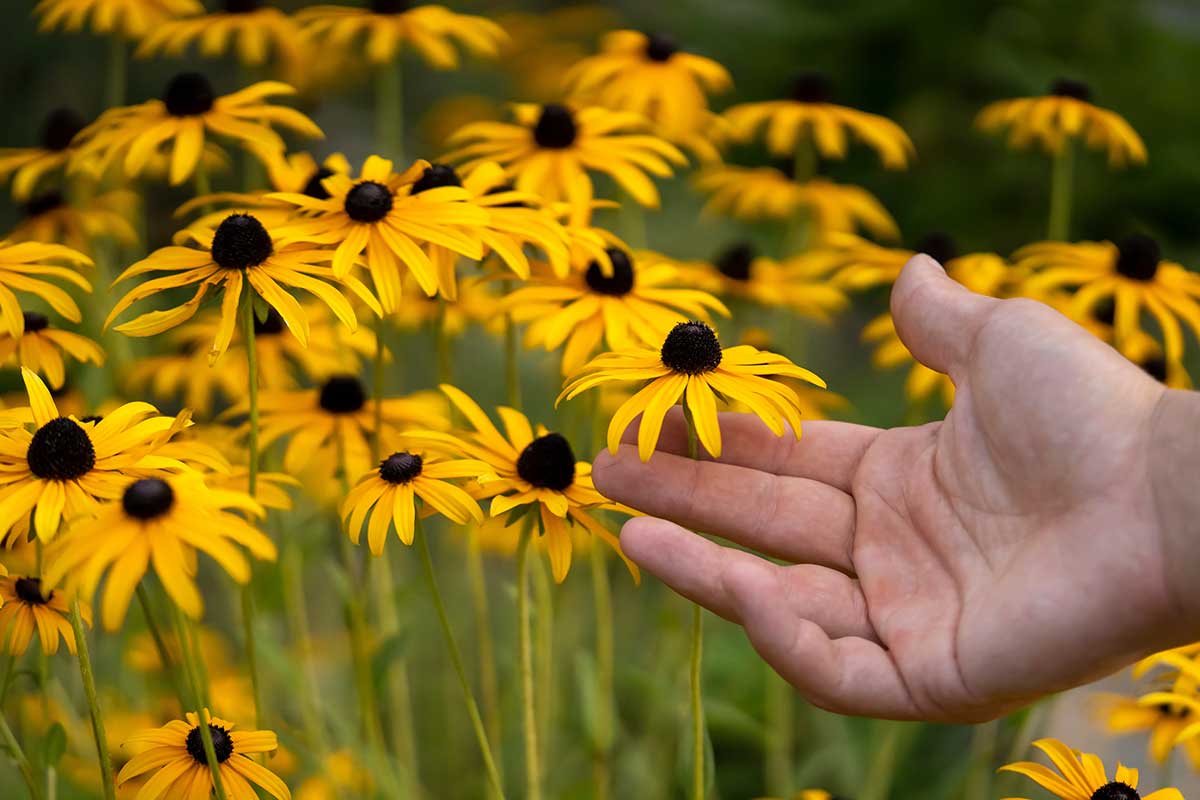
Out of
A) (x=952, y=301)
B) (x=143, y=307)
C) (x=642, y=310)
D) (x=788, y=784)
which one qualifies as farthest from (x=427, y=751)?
(x=952, y=301)

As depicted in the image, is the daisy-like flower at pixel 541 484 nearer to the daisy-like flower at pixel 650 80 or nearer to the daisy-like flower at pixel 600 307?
the daisy-like flower at pixel 600 307

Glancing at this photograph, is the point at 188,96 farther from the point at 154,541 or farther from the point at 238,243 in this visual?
the point at 154,541

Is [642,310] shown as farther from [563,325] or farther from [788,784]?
[788,784]

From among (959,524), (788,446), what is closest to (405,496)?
(788,446)

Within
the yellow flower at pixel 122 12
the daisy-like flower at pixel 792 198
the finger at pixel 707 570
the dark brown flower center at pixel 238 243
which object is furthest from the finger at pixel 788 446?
the yellow flower at pixel 122 12

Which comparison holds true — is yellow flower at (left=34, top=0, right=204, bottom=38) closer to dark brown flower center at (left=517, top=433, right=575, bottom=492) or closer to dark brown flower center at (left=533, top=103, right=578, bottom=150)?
dark brown flower center at (left=533, top=103, right=578, bottom=150)

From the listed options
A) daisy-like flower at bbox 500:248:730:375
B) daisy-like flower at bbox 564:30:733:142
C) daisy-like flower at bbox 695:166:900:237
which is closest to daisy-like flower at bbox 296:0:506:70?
daisy-like flower at bbox 564:30:733:142

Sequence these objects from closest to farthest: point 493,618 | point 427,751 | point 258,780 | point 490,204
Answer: point 258,780 < point 490,204 < point 427,751 < point 493,618
